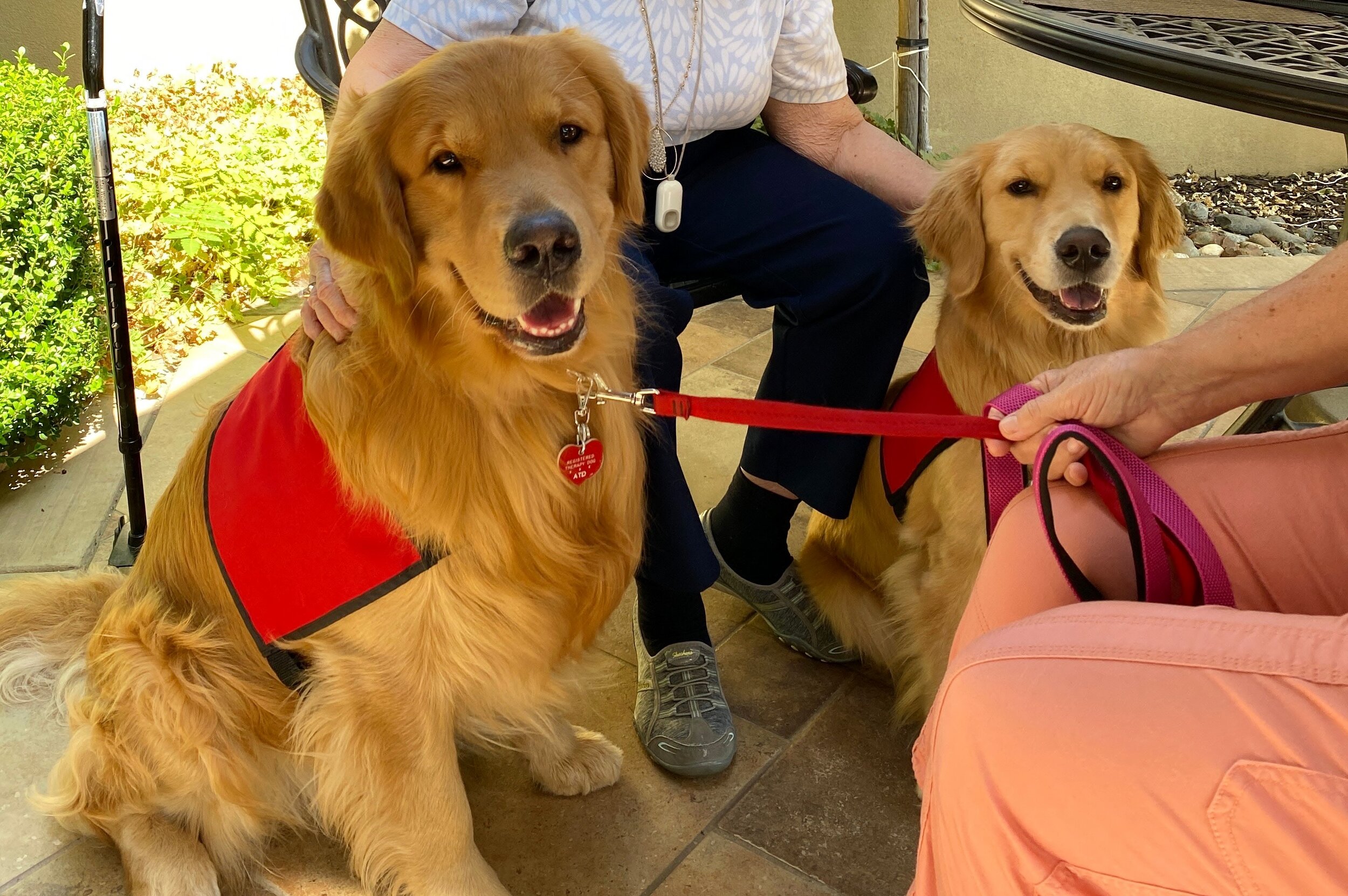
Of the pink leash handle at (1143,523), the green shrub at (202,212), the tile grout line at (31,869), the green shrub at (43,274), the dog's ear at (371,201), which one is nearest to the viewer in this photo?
the pink leash handle at (1143,523)

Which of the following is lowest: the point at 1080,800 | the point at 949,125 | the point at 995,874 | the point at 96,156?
the point at 949,125

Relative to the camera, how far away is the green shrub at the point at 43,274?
315cm

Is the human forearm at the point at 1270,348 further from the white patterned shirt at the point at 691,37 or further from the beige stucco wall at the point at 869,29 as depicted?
the beige stucco wall at the point at 869,29

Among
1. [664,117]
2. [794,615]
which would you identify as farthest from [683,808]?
[664,117]

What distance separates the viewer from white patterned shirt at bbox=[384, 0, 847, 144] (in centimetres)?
214

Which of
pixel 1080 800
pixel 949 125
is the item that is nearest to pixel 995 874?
pixel 1080 800

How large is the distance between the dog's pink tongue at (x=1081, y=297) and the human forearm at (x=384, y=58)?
1.37 meters

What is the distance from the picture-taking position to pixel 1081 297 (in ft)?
7.25

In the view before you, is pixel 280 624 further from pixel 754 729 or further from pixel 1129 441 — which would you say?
pixel 1129 441

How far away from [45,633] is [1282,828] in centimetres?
207

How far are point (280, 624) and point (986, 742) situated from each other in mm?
1161

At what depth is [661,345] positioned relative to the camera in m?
2.19

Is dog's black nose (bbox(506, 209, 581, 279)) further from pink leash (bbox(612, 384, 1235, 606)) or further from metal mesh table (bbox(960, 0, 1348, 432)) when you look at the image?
metal mesh table (bbox(960, 0, 1348, 432))

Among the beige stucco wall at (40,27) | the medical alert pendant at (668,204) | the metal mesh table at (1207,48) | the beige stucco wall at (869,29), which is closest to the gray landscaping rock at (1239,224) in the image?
the beige stucco wall at (869,29)
